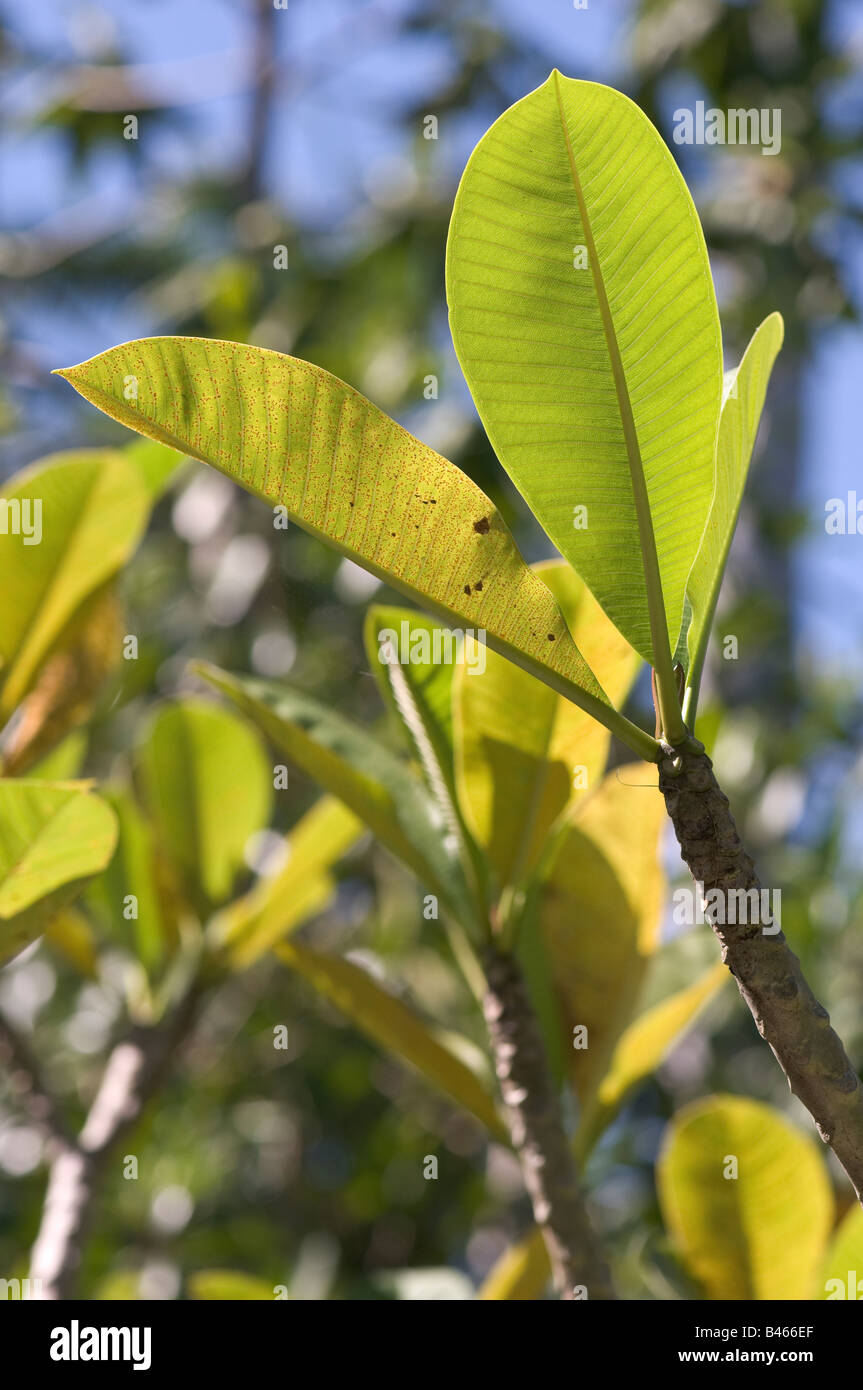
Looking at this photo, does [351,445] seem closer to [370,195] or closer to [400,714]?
[400,714]

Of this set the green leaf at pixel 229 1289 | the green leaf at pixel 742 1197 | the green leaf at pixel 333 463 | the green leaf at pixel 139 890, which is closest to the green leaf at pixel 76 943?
the green leaf at pixel 139 890

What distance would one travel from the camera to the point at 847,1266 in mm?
→ 630

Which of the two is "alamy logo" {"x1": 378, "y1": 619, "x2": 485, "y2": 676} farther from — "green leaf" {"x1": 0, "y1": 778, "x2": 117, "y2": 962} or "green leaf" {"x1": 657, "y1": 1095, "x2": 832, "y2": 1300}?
"green leaf" {"x1": 657, "y1": 1095, "x2": 832, "y2": 1300}

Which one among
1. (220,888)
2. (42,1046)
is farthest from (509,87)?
(220,888)

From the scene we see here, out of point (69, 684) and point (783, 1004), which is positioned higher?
point (69, 684)

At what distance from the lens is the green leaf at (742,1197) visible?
0.77 meters

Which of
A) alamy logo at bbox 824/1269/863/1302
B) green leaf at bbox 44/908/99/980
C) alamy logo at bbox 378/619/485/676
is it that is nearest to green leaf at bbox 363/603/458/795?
alamy logo at bbox 378/619/485/676

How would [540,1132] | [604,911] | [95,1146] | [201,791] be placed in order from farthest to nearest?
[201,791] < [95,1146] < [604,911] < [540,1132]

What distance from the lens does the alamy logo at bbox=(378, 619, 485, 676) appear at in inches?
26.7

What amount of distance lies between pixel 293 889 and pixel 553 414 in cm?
54

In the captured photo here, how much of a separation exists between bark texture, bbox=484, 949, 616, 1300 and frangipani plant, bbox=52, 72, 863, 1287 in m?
0.24

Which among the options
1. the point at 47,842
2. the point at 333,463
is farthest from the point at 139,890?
the point at 333,463

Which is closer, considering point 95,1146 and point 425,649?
point 425,649

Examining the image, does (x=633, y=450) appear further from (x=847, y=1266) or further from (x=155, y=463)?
(x=155, y=463)
